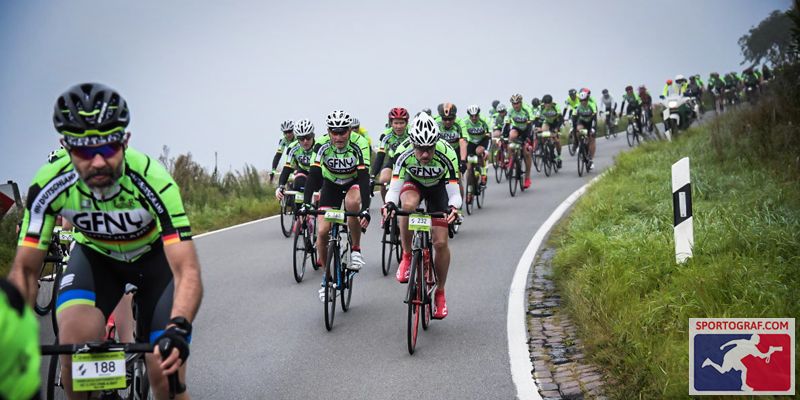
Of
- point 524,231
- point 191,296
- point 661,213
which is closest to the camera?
point 191,296

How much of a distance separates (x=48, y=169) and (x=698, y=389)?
4014 mm

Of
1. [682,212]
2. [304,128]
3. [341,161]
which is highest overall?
[304,128]

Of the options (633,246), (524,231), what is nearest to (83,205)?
(633,246)

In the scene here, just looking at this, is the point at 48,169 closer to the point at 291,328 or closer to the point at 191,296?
the point at 191,296

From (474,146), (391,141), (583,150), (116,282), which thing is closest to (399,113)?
(391,141)

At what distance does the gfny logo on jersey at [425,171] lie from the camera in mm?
8195

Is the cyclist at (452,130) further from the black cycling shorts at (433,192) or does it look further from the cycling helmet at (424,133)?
the cycling helmet at (424,133)

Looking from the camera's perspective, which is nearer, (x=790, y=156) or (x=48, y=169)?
(x=48, y=169)

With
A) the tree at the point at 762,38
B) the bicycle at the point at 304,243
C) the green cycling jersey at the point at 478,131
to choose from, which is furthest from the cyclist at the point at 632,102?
the tree at the point at 762,38

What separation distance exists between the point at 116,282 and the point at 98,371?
3.27 ft

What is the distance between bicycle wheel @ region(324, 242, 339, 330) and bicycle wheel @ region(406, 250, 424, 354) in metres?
0.98

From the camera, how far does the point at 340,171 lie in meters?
9.55

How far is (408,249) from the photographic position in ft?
28.8

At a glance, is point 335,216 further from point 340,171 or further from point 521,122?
point 521,122
